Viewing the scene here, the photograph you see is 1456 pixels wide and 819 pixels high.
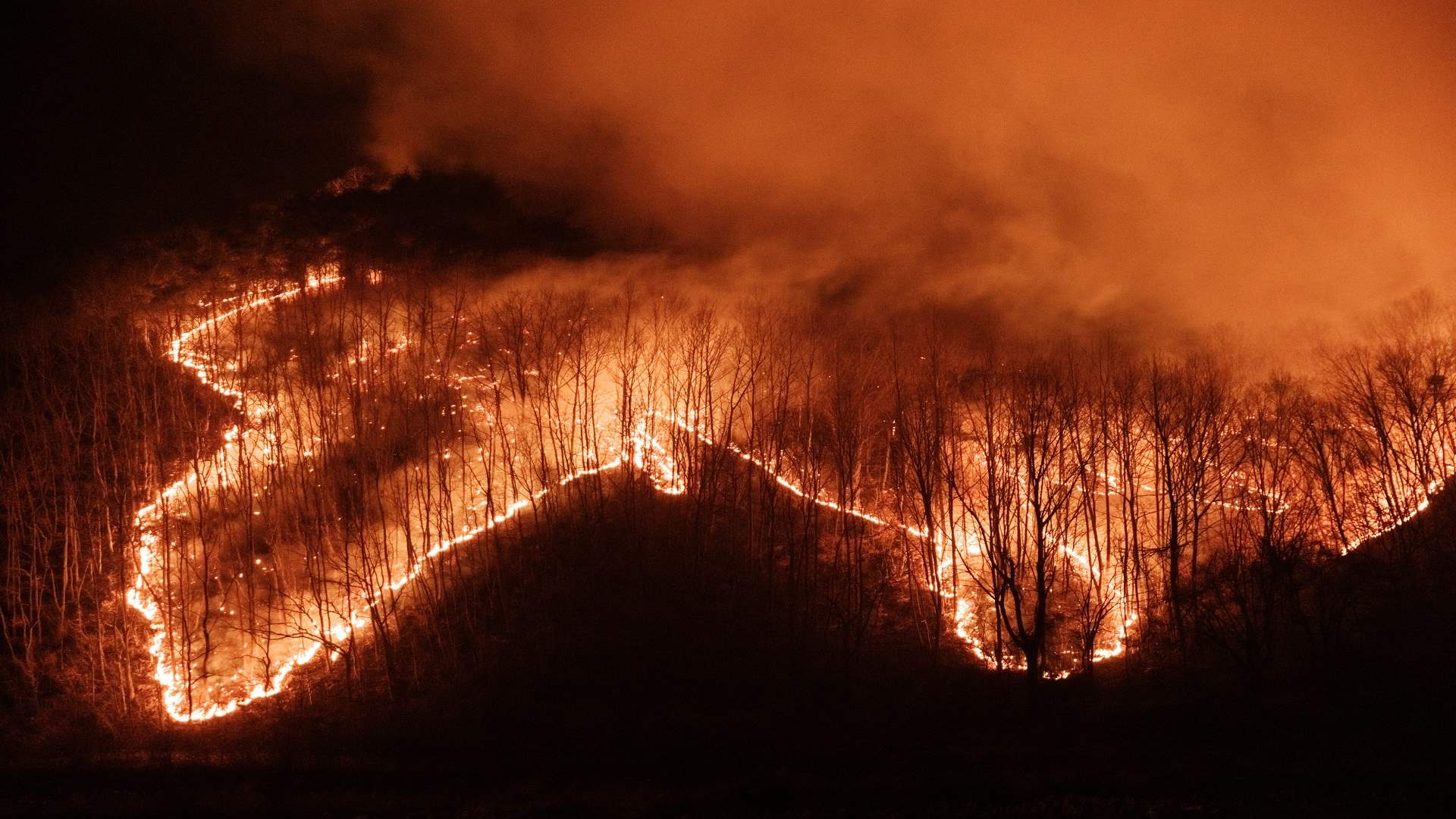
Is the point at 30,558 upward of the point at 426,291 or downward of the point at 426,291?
downward

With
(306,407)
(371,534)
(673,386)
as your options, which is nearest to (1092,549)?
(673,386)

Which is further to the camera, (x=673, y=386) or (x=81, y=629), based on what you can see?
(x=673, y=386)

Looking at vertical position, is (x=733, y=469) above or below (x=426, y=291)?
below

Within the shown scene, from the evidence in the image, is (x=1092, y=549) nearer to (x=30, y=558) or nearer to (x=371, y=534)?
(x=371, y=534)

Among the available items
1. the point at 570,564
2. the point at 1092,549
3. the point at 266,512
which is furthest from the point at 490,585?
the point at 1092,549

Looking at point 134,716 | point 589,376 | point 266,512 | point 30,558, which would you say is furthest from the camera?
point 589,376

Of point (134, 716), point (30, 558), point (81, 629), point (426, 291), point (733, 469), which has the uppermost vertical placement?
point (426, 291)

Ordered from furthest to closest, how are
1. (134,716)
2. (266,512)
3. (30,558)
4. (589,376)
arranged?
1. (589,376)
2. (266,512)
3. (30,558)
4. (134,716)

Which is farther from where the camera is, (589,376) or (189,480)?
(589,376)

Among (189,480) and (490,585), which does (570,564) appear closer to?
(490,585)
